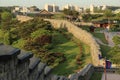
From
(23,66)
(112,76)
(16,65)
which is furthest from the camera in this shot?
(112,76)

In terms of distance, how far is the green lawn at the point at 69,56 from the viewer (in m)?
28.4

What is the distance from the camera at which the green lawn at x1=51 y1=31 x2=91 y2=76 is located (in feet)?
93.2

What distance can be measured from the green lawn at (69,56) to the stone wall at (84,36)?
2.66ft

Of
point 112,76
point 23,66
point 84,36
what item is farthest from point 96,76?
point 84,36

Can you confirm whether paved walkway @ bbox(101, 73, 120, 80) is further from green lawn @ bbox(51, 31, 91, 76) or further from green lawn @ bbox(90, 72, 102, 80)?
green lawn @ bbox(51, 31, 91, 76)

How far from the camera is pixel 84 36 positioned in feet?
137

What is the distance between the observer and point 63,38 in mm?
44188

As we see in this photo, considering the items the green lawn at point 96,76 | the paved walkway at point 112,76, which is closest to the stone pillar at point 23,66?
the green lawn at point 96,76

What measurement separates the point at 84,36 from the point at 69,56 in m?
8.53

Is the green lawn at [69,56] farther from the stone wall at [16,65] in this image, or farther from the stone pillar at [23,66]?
the stone pillar at [23,66]

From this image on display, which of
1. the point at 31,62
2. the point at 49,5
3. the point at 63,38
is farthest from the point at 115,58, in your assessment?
the point at 49,5

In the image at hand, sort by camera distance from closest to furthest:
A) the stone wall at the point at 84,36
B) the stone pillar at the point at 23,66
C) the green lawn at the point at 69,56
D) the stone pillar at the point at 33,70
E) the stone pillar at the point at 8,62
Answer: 1. the stone pillar at the point at 8,62
2. the stone pillar at the point at 23,66
3. the stone pillar at the point at 33,70
4. the green lawn at the point at 69,56
5. the stone wall at the point at 84,36

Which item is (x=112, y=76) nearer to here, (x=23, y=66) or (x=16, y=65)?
(x=23, y=66)

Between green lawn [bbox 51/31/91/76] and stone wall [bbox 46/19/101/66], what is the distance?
0.81 m
